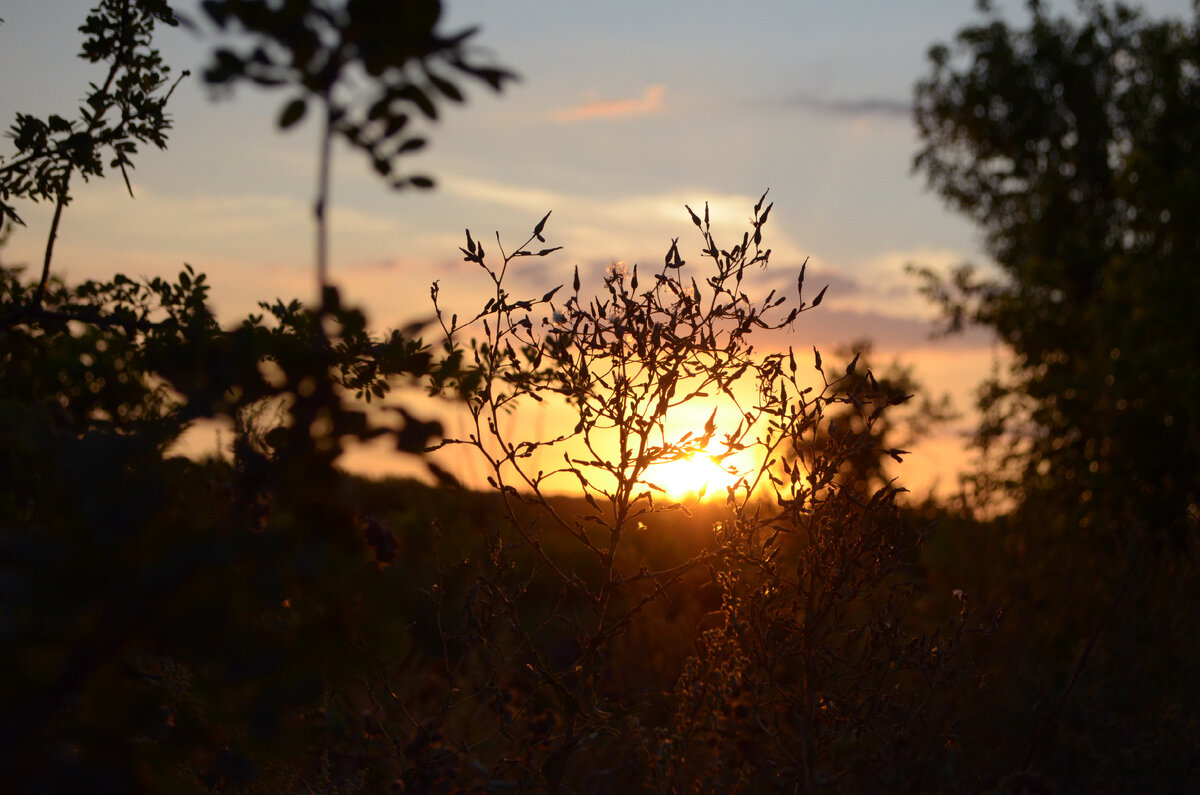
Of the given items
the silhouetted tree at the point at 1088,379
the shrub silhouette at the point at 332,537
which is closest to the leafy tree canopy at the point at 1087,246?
the silhouetted tree at the point at 1088,379

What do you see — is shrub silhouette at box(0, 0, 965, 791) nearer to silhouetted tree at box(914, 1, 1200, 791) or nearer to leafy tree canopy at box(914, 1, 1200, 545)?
silhouetted tree at box(914, 1, 1200, 791)

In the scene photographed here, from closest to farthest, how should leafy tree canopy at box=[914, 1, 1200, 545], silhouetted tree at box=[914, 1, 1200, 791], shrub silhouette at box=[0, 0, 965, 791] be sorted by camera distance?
shrub silhouette at box=[0, 0, 965, 791] < silhouetted tree at box=[914, 1, 1200, 791] < leafy tree canopy at box=[914, 1, 1200, 545]

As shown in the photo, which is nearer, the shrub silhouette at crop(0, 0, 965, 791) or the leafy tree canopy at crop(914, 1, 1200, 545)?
the shrub silhouette at crop(0, 0, 965, 791)

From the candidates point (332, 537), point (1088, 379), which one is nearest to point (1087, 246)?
point (1088, 379)

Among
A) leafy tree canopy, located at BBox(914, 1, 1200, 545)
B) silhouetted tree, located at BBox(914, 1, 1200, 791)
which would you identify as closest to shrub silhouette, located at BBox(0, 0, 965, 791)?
silhouetted tree, located at BBox(914, 1, 1200, 791)

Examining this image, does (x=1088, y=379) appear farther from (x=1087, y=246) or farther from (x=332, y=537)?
(x=332, y=537)

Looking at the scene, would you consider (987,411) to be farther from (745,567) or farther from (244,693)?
(244,693)

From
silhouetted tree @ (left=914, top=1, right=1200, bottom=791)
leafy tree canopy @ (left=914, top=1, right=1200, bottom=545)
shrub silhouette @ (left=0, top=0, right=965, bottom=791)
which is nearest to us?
shrub silhouette @ (left=0, top=0, right=965, bottom=791)

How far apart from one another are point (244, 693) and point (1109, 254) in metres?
20.0

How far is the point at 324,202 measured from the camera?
1.21 m

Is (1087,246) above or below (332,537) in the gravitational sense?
above

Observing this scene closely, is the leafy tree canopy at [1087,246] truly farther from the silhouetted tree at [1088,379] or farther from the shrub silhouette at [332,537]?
the shrub silhouette at [332,537]

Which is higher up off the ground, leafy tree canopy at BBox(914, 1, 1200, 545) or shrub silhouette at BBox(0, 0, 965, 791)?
leafy tree canopy at BBox(914, 1, 1200, 545)

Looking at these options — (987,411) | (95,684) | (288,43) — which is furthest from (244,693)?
(987,411)
